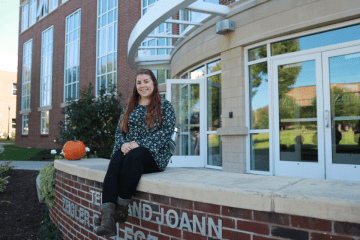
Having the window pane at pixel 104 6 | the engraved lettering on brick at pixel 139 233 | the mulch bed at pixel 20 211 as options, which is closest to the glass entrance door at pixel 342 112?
the engraved lettering on brick at pixel 139 233

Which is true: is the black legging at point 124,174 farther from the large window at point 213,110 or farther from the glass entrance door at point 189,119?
the glass entrance door at point 189,119

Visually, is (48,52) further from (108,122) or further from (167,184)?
(167,184)

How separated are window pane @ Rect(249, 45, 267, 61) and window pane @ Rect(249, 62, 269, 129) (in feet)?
0.51

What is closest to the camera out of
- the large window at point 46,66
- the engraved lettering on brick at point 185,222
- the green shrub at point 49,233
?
the engraved lettering on brick at point 185,222

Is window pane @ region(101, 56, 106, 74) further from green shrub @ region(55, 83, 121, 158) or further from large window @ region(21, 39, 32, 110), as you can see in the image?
large window @ region(21, 39, 32, 110)

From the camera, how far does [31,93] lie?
23469 millimetres

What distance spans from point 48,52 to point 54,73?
237 cm

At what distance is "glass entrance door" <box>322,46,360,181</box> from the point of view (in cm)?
459

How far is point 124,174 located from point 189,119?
566cm

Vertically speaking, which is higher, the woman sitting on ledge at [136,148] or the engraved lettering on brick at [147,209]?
the woman sitting on ledge at [136,148]

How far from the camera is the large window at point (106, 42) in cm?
1471

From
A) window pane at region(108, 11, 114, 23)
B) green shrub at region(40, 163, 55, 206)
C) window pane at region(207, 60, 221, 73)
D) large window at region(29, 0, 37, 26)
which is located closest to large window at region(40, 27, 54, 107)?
large window at region(29, 0, 37, 26)

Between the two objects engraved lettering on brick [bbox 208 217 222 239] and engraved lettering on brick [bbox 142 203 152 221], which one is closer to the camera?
engraved lettering on brick [bbox 208 217 222 239]

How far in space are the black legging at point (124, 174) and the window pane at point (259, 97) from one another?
375 cm
